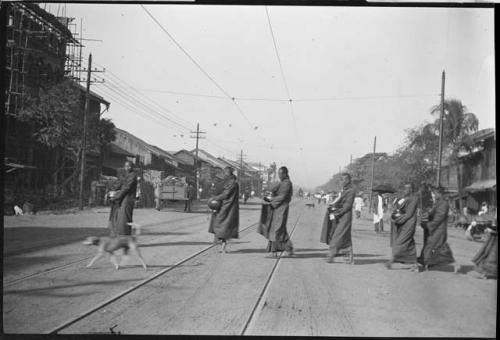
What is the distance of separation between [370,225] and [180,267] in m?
6.52

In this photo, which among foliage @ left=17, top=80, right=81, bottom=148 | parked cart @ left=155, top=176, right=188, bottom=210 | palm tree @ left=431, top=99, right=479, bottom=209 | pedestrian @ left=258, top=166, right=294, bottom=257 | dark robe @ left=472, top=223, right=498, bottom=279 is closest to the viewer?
dark robe @ left=472, top=223, right=498, bottom=279

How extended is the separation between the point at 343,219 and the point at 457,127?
101 inches

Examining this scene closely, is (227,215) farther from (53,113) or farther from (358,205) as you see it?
(53,113)

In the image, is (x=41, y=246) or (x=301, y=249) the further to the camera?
(x=301, y=249)

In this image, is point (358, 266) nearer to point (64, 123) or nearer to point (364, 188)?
point (364, 188)

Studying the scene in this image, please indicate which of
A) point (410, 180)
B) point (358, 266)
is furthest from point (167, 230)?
point (410, 180)

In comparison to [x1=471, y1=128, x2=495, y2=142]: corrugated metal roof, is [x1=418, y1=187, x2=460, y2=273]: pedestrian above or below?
below

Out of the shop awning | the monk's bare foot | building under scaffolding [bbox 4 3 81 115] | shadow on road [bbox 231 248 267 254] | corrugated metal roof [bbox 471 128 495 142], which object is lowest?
shadow on road [bbox 231 248 267 254]

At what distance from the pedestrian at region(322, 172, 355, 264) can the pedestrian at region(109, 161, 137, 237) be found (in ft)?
11.2

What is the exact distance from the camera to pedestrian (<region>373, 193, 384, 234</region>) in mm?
9578

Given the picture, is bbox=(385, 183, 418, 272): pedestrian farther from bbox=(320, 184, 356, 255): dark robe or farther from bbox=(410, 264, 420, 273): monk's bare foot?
bbox=(320, 184, 356, 255): dark robe

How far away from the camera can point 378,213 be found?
9867mm

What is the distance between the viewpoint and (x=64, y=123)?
279 inches

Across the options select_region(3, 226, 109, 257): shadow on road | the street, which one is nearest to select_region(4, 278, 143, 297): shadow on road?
the street
